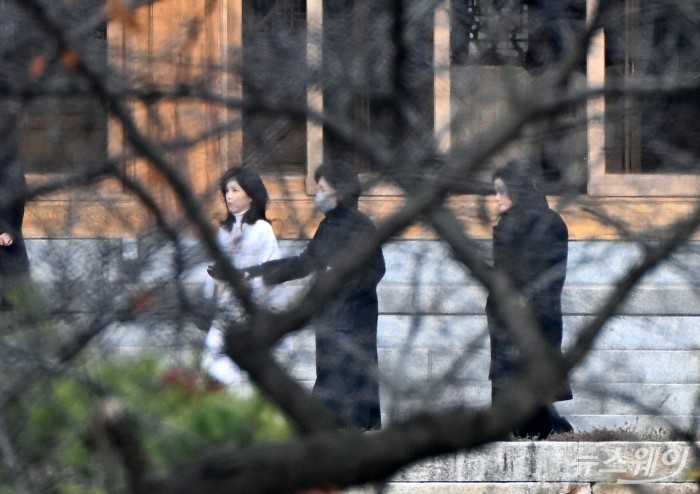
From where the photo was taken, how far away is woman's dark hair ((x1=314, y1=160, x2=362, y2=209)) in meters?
2.13

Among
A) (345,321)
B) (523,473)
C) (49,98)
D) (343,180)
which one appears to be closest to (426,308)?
(345,321)

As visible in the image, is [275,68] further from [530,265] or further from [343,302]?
[530,265]

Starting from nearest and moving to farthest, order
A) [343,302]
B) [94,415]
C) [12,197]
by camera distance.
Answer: [94,415]
[343,302]
[12,197]

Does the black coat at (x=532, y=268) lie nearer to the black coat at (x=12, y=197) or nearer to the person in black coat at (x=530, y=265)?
the person in black coat at (x=530, y=265)

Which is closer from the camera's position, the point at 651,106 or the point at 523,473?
the point at 651,106

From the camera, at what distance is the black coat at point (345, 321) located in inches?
84.2

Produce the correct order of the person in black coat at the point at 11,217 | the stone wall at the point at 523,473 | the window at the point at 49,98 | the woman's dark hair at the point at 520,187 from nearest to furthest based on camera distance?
the woman's dark hair at the point at 520,187 → the window at the point at 49,98 → the person in black coat at the point at 11,217 → the stone wall at the point at 523,473

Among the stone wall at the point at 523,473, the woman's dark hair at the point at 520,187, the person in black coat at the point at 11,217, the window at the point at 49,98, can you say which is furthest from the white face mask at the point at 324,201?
the stone wall at the point at 523,473

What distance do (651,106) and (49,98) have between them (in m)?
1.01

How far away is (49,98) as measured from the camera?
2.28m

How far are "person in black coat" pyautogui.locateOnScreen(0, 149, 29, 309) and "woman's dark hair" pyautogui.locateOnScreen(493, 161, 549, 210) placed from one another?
2.78 ft

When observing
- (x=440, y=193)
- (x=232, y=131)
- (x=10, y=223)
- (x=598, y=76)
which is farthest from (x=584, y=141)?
(x=10, y=223)

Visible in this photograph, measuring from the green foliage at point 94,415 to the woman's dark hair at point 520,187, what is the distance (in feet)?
1.86

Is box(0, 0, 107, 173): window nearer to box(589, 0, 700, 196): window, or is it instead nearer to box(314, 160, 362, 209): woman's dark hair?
box(314, 160, 362, 209): woman's dark hair
